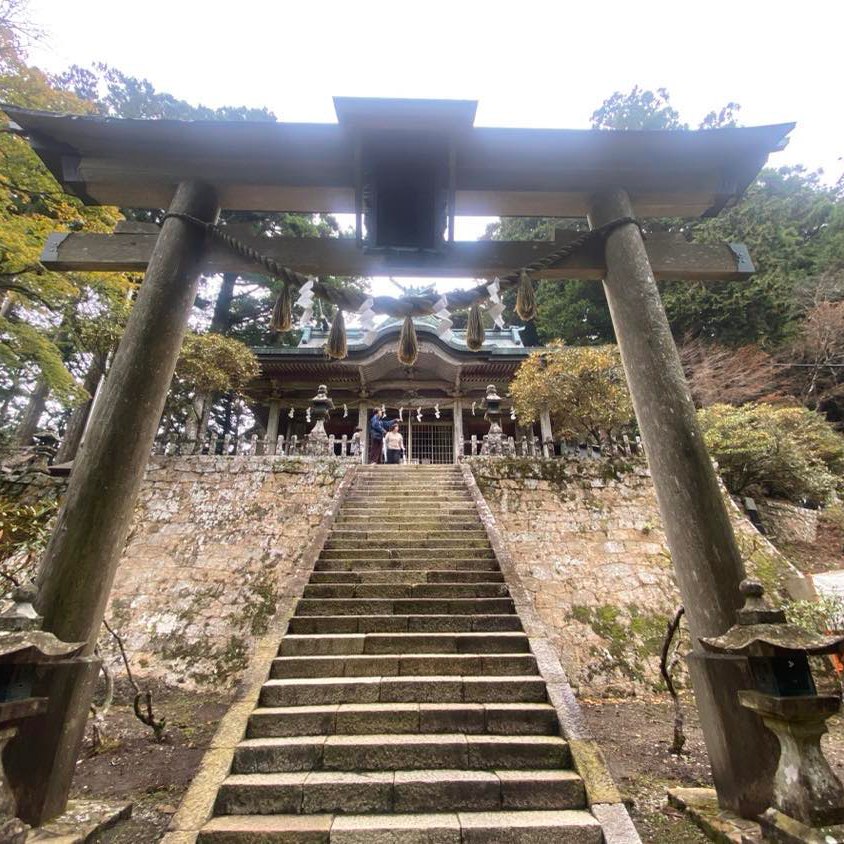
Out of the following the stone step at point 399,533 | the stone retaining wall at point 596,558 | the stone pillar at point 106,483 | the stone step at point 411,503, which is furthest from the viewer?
the stone step at point 411,503

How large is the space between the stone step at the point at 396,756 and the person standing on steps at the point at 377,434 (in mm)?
10233

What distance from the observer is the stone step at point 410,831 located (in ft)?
8.12

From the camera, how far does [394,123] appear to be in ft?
11.8

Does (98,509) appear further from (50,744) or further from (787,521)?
(787,521)

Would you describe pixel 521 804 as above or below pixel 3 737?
below

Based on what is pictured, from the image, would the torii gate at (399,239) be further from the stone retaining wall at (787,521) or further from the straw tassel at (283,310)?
the stone retaining wall at (787,521)

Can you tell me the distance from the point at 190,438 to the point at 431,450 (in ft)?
26.1

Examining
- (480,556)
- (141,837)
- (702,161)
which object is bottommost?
(141,837)

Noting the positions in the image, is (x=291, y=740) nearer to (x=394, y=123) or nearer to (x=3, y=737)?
(x=3, y=737)

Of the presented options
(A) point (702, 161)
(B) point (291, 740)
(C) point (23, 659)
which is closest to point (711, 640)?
(B) point (291, 740)

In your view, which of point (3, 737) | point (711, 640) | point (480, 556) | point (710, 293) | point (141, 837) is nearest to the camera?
point (3, 737)

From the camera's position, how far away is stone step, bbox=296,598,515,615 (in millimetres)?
4918

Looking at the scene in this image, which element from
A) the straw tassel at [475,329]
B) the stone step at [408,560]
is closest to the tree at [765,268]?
the stone step at [408,560]

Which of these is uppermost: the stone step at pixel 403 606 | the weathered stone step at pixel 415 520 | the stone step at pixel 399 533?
the weathered stone step at pixel 415 520
